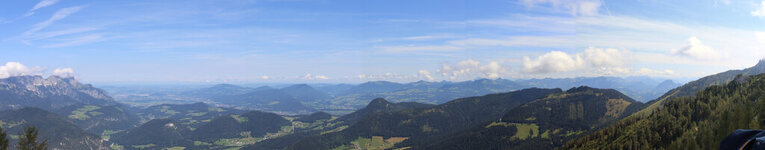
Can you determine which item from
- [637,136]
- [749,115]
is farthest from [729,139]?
[637,136]

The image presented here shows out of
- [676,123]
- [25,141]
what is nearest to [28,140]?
[25,141]

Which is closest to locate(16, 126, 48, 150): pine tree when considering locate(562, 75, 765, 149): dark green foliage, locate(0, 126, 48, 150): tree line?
locate(0, 126, 48, 150): tree line

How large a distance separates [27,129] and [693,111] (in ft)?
825

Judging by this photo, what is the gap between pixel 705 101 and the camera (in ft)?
620

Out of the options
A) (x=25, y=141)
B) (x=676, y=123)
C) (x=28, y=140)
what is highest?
(x=28, y=140)

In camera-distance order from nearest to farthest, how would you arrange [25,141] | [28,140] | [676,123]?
[25,141]
[28,140]
[676,123]

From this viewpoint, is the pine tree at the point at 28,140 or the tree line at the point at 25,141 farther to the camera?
the pine tree at the point at 28,140

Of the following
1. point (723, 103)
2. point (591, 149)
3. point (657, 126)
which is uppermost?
point (723, 103)

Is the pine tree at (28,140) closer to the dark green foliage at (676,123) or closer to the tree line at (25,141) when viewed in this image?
the tree line at (25,141)

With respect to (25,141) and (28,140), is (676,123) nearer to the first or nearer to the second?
(28,140)

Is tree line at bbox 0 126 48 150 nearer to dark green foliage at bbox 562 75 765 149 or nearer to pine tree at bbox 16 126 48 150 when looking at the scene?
pine tree at bbox 16 126 48 150

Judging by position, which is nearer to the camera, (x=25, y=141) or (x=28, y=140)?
(x=25, y=141)

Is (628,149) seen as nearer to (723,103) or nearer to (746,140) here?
(723,103)

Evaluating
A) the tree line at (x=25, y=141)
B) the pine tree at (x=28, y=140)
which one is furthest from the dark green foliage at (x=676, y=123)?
the tree line at (x=25, y=141)
